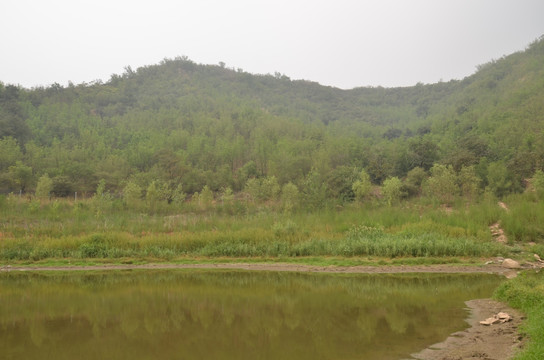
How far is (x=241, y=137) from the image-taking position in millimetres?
→ 65625

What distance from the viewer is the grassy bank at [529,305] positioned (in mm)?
6893

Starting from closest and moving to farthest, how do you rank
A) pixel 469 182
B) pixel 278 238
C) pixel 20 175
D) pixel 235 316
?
1. pixel 235 316
2. pixel 278 238
3. pixel 469 182
4. pixel 20 175

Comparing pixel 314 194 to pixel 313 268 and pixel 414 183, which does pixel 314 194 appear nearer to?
pixel 414 183

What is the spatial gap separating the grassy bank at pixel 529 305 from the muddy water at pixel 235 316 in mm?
1415

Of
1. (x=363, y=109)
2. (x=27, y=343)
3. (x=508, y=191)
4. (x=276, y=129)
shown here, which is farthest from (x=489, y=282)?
(x=363, y=109)

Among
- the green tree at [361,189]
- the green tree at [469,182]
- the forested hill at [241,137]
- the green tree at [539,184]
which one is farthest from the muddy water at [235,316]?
the forested hill at [241,137]

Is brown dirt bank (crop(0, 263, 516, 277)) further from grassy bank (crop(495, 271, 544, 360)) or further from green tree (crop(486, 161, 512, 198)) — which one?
green tree (crop(486, 161, 512, 198))

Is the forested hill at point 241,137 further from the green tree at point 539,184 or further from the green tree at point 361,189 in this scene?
the green tree at point 539,184

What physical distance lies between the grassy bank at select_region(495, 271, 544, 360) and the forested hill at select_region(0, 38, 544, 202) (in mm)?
30133

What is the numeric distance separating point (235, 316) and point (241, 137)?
5580 cm

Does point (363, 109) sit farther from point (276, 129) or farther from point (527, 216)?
point (527, 216)

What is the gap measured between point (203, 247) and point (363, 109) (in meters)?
99.2

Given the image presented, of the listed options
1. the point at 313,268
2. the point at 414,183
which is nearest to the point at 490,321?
the point at 313,268

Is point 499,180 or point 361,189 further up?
point 499,180
